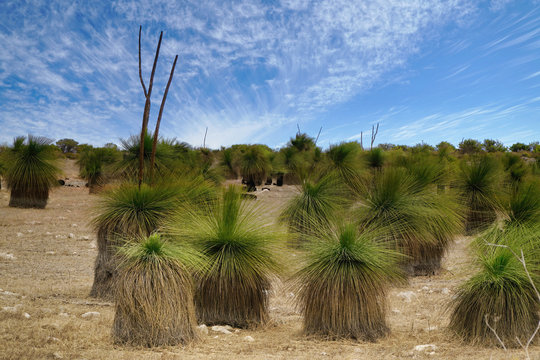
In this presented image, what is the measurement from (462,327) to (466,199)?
8.55 m

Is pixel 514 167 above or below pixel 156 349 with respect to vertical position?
above

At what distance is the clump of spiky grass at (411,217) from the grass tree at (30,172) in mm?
13722

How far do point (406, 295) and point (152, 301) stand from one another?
4.55 meters

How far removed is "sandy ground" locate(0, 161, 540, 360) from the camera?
3.87 m

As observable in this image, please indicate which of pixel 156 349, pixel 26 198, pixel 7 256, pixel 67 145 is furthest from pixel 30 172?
pixel 67 145

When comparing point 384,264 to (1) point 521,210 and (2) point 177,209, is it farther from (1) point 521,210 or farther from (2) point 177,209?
(1) point 521,210

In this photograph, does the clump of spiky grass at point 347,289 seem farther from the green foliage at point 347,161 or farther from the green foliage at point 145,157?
the green foliage at point 347,161

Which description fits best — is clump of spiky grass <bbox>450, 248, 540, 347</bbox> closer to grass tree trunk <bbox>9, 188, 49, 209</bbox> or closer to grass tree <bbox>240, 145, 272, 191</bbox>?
grass tree trunk <bbox>9, 188, 49, 209</bbox>

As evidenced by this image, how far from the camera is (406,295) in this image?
701 centimetres

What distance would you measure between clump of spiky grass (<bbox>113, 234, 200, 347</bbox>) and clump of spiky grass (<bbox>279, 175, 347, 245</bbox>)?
222 inches

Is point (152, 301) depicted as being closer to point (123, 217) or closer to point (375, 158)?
point (123, 217)

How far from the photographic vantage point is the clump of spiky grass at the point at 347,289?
4.71 m

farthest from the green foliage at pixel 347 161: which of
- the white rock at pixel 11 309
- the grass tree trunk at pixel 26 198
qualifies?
the grass tree trunk at pixel 26 198

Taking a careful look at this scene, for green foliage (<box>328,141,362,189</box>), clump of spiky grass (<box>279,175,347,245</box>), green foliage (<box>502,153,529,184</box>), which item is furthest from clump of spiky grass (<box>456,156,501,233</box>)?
green foliage (<box>502,153,529,184</box>)
